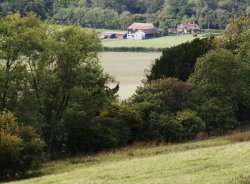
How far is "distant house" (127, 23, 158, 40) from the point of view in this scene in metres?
145

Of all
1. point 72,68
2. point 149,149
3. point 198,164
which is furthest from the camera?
point 72,68

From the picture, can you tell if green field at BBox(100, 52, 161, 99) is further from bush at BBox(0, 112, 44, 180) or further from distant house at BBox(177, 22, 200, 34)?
distant house at BBox(177, 22, 200, 34)

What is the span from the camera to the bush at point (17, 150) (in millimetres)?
24203

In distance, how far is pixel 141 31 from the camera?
145125mm

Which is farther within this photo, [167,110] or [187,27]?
[187,27]

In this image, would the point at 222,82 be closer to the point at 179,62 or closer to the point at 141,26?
the point at 179,62

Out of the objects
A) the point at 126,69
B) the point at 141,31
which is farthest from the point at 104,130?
the point at 141,31

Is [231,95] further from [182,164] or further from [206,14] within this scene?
[206,14]

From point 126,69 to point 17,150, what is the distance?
57.5 m

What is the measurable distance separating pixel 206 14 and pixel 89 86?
12346 cm

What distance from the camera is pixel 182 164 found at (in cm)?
2055

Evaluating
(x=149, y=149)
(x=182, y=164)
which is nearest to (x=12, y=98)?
(x=149, y=149)

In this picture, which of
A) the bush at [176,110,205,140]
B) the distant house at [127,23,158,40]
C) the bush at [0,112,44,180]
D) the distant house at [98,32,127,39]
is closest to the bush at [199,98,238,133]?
the bush at [176,110,205,140]

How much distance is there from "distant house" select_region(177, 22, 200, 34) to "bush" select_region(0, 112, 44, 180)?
124287 mm
